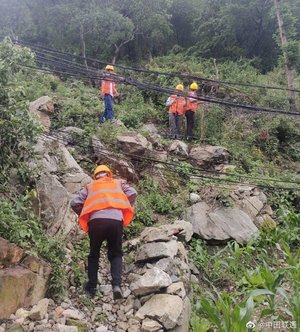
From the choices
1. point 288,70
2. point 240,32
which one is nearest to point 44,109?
point 288,70

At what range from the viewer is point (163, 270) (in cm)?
577

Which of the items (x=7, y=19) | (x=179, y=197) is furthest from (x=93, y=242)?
(x=7, y=19)

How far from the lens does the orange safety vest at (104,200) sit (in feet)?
16.6

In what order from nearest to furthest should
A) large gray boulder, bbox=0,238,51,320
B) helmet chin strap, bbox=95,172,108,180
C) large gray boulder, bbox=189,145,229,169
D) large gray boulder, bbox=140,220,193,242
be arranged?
large gray boulder, bbox=0,238,51,320 → helmet chin strap, bbox=95,172,108,180 → large gray boulder, bbox=140,220,193,242 → large gray boulder, bbox=189,145,229,169

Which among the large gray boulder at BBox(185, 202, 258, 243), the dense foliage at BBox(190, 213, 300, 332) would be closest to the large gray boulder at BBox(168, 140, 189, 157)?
the large gray boulder at BBox(185, 202, 258, 243)

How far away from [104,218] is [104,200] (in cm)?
23

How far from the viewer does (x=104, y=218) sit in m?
4.98

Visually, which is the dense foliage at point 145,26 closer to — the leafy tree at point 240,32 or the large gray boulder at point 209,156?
the leafy tree at point 240,32

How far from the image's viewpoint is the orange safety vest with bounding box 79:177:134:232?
5.05 m

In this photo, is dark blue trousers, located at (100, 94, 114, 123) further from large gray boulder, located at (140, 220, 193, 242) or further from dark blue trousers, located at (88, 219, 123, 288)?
dark blue trousers, located at (88, 219, 123, 288)

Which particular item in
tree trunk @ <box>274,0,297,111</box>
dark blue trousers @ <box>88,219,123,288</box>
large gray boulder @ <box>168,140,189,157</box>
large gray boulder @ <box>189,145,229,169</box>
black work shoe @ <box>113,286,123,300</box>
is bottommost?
black work shoe @ <box>113,286,123,300</box>

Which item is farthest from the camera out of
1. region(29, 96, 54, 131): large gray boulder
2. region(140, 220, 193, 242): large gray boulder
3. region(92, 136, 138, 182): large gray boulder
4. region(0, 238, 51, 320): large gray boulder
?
region(29, 96, 54, 131): large gray boulder

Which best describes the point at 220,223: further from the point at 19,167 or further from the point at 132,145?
the point at 19,167

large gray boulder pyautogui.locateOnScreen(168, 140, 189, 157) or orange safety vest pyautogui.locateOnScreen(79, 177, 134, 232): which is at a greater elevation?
large gray boulder pyautogui.locateOnScreen(168, 140, 189, 157)
